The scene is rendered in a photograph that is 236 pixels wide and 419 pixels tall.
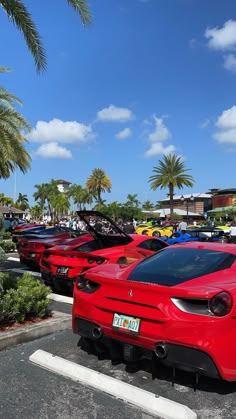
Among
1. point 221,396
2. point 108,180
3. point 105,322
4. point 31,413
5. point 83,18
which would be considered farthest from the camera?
point 108,180

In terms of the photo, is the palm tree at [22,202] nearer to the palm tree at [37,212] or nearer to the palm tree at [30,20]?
the palm tree at [37,212]

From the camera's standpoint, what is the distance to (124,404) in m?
3.54

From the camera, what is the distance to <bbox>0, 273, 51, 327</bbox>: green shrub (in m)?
5.38

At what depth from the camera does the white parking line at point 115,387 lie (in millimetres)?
3307

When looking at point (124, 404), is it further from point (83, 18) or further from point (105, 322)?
point (83, 18)

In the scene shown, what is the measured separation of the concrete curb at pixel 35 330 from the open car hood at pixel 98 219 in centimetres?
215

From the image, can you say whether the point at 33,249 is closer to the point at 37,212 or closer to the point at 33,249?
the point at 33,249

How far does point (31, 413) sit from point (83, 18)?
22.5 ft

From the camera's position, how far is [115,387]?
3.74 metres

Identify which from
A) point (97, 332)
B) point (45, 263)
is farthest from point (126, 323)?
point (45, 263)

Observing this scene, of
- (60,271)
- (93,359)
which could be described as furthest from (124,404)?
(60,271)

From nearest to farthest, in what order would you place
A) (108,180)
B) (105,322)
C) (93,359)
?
1. (105,322)
2. (93,359)
3. (108,180)

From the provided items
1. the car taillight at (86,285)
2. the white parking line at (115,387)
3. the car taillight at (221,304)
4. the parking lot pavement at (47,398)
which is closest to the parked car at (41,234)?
the car taillight at (86,285)

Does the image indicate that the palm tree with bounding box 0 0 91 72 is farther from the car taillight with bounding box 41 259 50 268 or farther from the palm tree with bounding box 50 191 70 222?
Result: the palm tree with bounding box 50 191 70 222
